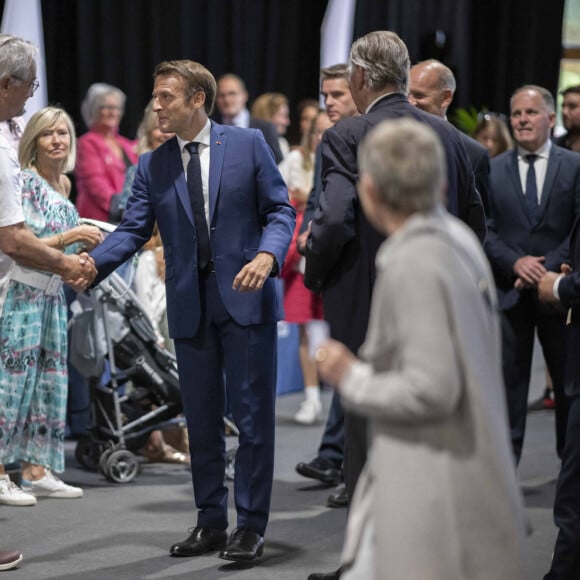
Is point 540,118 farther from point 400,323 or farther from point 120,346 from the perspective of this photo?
point 400,323

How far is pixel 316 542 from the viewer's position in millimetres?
4145

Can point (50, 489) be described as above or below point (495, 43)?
below

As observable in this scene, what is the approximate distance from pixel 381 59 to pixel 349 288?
26.0 inches

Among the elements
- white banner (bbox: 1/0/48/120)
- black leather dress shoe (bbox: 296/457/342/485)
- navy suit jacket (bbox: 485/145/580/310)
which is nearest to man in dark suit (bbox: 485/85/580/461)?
navy suit jacket (bbox: 485/145/580/310)

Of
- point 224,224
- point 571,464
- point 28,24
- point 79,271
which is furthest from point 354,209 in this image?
point 28,24

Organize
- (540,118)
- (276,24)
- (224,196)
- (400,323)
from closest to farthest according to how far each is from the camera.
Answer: (400,323)
(224,196)
(540,118)
(276,24)

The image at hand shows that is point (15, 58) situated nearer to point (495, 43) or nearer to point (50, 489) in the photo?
point (50, 489)

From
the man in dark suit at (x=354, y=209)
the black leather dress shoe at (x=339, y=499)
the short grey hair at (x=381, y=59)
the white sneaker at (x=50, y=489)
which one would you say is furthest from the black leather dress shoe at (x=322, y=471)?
the short grey hair at (x=381, y=59)

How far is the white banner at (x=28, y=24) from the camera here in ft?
23.5

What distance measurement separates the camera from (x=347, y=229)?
131 inches

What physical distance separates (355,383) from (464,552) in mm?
377

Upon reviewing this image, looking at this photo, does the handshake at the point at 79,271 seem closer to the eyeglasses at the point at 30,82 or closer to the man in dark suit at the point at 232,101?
the eyeglasses at the point at 30,82

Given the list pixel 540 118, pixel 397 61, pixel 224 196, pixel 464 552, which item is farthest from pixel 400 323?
pixel 540 118

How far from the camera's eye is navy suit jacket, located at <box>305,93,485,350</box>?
3332 millimetres
